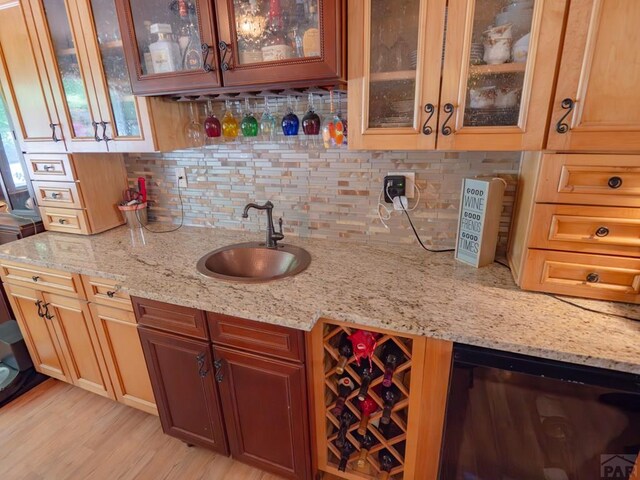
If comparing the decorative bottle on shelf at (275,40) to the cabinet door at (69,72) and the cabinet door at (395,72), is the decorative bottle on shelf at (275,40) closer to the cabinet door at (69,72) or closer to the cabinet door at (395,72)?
the cabinet door at (395,72)

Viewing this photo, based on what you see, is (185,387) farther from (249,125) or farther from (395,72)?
(395,72)

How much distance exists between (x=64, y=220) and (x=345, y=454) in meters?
1.90

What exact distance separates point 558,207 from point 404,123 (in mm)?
542

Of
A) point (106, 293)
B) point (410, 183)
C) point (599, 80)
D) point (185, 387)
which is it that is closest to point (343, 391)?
point (185, 387)

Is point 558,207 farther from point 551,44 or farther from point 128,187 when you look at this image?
point 128,187

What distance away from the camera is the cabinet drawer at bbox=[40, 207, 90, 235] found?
72.7 inches

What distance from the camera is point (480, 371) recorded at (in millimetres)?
975

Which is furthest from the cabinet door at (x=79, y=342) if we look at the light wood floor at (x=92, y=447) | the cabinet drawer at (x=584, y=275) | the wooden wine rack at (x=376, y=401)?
the cabinet drawer at (x=584, y=275)

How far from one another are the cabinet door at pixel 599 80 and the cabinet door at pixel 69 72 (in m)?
1.83

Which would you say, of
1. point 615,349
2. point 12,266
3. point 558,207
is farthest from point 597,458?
point 12,266

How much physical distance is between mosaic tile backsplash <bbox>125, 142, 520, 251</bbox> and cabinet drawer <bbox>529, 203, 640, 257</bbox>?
0.34 metres

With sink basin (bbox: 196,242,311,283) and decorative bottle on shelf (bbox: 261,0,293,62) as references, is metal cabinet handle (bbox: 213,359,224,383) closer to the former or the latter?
sink basin (bbox: 196,242,311,283)

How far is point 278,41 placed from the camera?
3.81ft

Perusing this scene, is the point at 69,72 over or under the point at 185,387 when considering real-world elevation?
over
